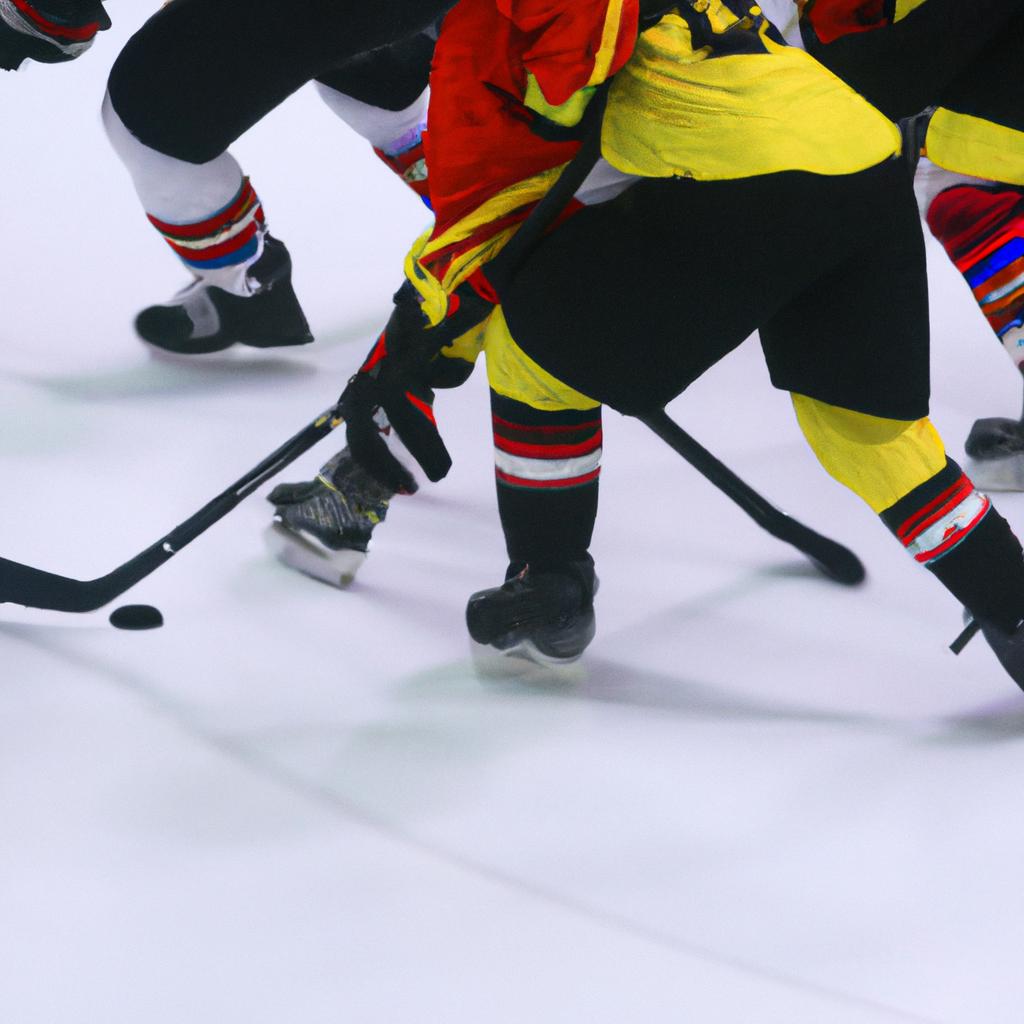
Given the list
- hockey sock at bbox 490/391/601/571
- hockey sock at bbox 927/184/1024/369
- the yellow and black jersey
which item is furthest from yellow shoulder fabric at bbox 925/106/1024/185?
hockey sock at bbox 490/391/601/571

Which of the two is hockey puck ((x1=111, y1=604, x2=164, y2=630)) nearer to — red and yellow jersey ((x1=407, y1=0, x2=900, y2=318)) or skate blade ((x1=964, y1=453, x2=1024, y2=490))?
red and yellow jersey ((x1=407, y1=0, x2=900, y2=318))

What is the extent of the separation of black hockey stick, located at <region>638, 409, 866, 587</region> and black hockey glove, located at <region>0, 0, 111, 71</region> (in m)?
0.64

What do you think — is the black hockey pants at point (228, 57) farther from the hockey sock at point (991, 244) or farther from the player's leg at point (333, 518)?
the hockey sock at point (991, 244)

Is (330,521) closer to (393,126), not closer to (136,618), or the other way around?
(136,618)

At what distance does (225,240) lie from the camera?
155 centimetres

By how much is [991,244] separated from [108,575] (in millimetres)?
833

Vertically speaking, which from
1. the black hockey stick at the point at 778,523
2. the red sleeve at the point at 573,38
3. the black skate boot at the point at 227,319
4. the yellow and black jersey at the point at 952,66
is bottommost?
the black hockey stick at the point at 778,523

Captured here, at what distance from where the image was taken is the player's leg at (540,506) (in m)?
1.06

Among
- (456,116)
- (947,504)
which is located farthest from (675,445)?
(456,116)

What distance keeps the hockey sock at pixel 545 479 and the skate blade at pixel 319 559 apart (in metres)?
0.18

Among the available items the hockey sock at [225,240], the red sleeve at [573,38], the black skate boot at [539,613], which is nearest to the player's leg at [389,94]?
the hockey sock at [225,240]

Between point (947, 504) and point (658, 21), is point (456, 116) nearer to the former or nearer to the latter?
point (658, 21)

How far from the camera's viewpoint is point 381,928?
87cm

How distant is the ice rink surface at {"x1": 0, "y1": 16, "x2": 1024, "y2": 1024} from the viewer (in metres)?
0.84
